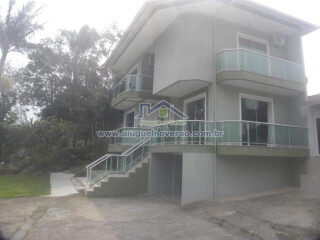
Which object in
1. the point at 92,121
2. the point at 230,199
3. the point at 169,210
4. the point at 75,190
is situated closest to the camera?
the point at 169,210

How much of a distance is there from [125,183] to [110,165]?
3.45 ft

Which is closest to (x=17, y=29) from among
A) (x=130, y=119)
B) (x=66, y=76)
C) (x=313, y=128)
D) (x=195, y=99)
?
(x=66, y=76)

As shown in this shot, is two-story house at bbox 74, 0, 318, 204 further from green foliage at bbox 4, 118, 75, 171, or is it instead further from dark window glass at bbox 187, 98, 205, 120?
green foliage at bbox 4, 118, 75, 171

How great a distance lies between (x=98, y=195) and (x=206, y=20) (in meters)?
8.96

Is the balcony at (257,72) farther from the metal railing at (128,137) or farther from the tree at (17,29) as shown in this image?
the tree at (17,29)

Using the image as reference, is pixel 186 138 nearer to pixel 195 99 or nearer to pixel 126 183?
pixel 195 99

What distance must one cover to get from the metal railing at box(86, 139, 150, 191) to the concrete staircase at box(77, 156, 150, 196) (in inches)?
7.5

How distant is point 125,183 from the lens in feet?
33.8

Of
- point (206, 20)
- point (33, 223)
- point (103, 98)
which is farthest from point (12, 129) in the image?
point (206, 20)

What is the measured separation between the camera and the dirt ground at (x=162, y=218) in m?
5.33

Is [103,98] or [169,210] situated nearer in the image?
[169,210]

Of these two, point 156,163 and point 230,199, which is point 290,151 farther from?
point 156,163

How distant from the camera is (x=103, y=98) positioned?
61.7 ft

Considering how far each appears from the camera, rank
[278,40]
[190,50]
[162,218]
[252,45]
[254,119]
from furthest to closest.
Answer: [278,40], [252,45], [254,119], [190,50], [162,218]
